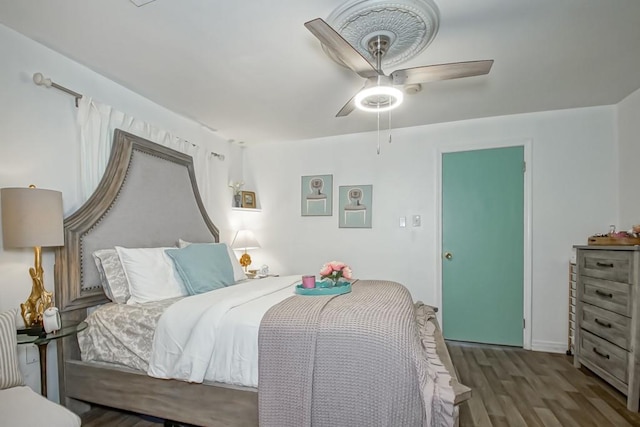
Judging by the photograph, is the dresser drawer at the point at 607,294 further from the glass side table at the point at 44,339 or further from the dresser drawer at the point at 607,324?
the glass side table at the point at 44,339

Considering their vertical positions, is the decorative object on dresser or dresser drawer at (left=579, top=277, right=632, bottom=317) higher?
the decorative object on dresser

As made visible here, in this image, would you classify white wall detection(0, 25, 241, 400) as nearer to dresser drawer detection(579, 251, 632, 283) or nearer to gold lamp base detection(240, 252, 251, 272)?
gold lamp base detection(240, 252, 251, 272)

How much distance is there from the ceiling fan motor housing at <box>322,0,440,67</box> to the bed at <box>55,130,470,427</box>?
1.47m

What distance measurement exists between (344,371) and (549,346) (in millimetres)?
2805

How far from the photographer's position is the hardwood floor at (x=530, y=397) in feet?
6.70

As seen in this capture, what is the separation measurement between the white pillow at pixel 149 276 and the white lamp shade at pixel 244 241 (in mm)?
1405

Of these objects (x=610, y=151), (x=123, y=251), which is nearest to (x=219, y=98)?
(x=123, y=251)

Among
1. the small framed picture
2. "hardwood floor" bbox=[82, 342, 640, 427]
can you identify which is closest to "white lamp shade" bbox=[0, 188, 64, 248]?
"hardwood floor" bbox=[82, 342, 640, 427]

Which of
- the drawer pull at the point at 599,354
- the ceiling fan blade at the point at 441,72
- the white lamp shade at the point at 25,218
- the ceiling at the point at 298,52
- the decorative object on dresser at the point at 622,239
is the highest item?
the ceiling at the point at 298,52

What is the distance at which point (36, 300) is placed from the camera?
A: 6.24 ft

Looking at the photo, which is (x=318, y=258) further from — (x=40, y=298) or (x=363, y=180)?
(x=40, y=298)

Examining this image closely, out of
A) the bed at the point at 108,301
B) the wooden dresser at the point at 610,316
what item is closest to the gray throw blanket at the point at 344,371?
the bed at the point at 108,301

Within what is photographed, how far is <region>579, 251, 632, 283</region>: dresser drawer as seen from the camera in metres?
2.28

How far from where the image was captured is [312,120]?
3439mm
